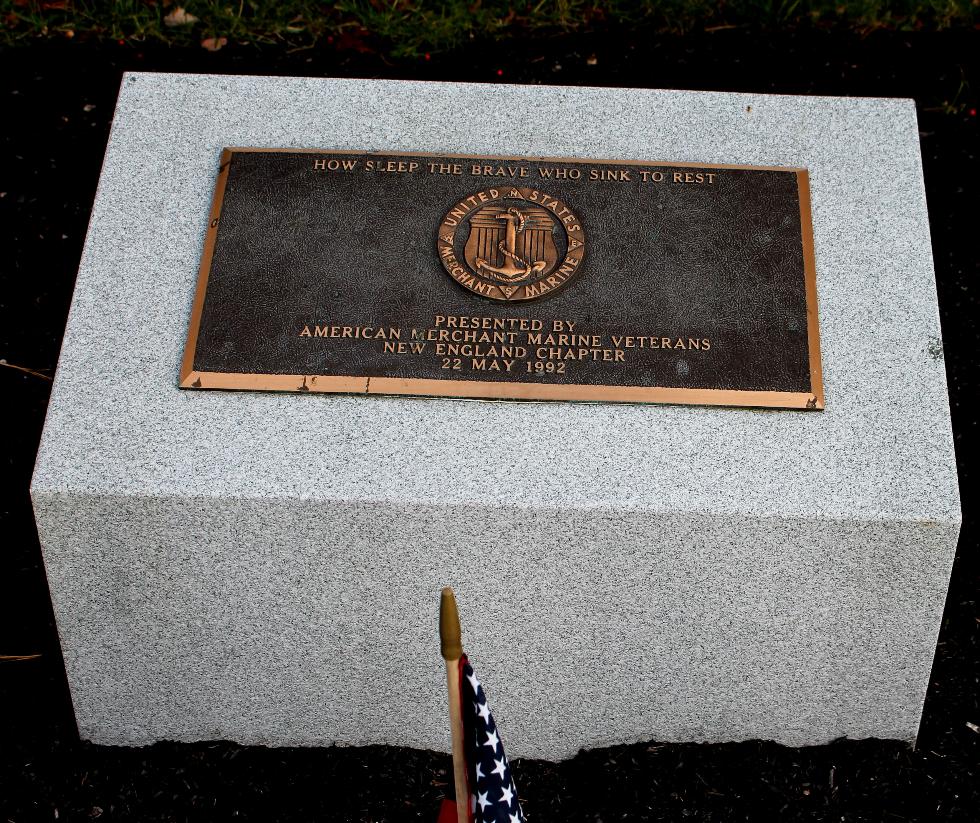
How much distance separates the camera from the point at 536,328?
3213mm

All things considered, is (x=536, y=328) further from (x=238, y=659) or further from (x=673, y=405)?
(x=238, y=659)

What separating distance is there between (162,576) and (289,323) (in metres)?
0.74

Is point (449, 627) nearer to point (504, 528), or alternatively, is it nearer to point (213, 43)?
point (504, 528)

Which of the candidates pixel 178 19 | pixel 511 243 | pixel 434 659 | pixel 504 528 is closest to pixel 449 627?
pixel 504 528

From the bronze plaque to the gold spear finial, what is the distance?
1.02m

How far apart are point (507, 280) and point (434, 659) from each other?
3.42 feet

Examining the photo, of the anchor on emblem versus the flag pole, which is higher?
the anchor on emblem

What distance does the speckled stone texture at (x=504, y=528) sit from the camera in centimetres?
304

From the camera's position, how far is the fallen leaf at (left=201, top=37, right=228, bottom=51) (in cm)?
536

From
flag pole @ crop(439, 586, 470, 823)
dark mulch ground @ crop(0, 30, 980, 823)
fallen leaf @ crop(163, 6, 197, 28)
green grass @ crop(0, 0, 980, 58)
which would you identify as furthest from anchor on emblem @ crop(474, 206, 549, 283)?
fallen leaf @ crop(163, 6, 197, 28)

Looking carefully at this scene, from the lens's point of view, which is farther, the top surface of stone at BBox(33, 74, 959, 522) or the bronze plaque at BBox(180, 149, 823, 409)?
the bronze plaque at BBox(180, 149, 823, 409)

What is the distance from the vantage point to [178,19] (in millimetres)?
5410

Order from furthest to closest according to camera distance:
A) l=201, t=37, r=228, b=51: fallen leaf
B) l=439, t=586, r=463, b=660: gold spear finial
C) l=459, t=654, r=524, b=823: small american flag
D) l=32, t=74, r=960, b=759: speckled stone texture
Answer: l=201, t=37, r=228, b=51: fallen leaf → l=32, t=74, r=960, b=759: speckled stone texture → l=459, t=654, r=524, b=823: small american flag → l=439, t=586, r=463, b=660: gold spear finial

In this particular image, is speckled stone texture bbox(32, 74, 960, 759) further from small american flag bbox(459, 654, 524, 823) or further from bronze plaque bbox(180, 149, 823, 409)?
small american flag bbox(459, 654, 524, 823)
